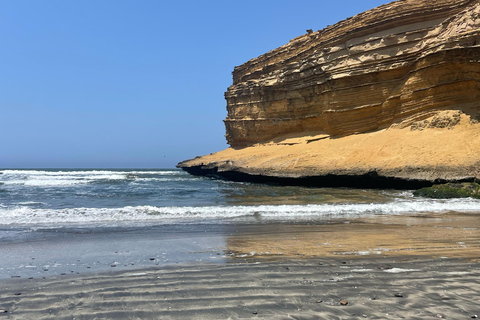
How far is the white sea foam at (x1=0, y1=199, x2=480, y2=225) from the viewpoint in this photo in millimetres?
8859

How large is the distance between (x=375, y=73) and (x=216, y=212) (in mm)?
16687

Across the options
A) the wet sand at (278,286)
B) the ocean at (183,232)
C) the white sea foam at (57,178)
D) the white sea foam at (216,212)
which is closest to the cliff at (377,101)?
the white sea foam at (216,212)

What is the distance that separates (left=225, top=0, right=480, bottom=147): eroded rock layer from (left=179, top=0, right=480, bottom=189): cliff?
6 cm

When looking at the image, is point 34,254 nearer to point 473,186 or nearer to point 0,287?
point 0,287

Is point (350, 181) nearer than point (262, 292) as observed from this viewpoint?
No

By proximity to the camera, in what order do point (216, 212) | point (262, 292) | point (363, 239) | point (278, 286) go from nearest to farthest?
1. point (262, 292)
2. point (278, 286)
3. point (363, 239)
4. point (216, 212)

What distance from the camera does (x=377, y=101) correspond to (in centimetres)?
2183

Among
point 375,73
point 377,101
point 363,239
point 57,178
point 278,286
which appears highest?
point 375,73

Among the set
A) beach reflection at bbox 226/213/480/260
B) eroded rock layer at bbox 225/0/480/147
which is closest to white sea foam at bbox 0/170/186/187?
eroded rock layer at bbox 225/0/480/147

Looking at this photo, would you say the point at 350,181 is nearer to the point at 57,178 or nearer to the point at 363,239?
the point at 363,239

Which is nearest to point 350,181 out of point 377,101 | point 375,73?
point 377,101

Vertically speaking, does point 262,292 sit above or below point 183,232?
above

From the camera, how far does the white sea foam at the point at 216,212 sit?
8.86m

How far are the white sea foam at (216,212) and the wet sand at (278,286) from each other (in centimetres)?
363
